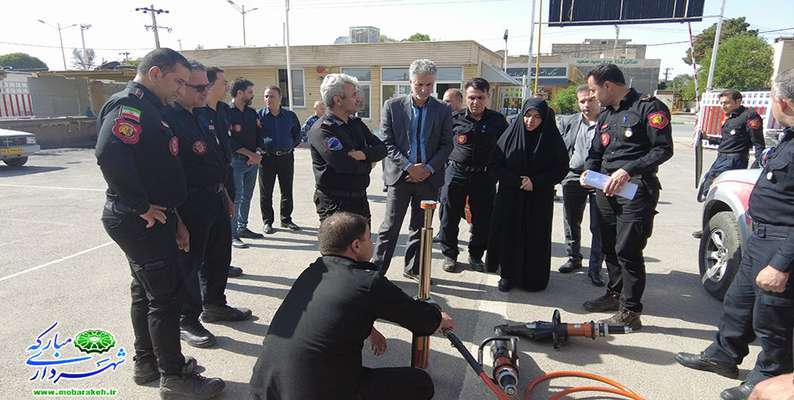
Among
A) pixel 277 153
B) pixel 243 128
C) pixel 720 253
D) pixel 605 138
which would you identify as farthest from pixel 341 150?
pixel 720 253

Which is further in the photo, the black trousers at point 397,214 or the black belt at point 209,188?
the black trousers at point 397,214

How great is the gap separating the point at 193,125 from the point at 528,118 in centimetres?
274

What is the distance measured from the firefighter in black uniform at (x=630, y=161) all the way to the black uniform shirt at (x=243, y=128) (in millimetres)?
3964

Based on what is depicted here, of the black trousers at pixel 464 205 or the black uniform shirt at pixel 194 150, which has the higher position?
the black uniform shirt at pixel 194 150

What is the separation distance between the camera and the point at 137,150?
→ 2.40 m

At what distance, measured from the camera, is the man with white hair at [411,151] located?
422 cm

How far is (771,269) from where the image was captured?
7.89ft

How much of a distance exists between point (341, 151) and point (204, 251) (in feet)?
4.08

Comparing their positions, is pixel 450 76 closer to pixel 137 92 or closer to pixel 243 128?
pixel 243 128

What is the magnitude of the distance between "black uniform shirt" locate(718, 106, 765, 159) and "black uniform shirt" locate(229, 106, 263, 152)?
7.02 m

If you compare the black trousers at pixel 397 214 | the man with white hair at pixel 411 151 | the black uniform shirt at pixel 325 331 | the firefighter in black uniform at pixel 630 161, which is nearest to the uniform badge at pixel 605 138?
the firefighter in black uniform at pixel 630 161

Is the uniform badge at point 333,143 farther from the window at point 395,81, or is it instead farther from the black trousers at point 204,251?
the window at point 395,81

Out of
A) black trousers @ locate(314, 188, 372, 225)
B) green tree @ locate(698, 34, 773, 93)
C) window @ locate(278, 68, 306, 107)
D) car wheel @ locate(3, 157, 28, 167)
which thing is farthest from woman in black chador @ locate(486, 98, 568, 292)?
green tree @ locate(698, 34, 773, 93)

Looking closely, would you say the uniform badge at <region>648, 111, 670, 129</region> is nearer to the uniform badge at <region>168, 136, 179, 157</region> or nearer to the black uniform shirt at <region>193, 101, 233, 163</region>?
the uniform badge at <region>168, 136, 179, 157</region>
